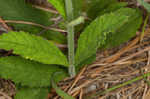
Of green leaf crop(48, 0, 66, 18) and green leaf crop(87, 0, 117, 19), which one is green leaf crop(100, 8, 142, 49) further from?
green leaf crop(48, 0, 66, 18)

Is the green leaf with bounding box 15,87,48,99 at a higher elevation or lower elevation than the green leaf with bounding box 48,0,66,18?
lower

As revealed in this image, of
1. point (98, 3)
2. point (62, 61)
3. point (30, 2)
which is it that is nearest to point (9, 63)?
point (62, 61)

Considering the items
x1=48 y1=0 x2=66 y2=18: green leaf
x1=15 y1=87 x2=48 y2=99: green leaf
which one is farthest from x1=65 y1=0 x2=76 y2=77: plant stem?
x1=15 y1=87 x2=48 y2=99: green leaf

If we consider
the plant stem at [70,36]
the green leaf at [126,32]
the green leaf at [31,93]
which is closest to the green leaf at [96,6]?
the green leaf at [126,32]

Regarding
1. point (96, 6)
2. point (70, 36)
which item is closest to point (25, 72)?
point (70, 36)

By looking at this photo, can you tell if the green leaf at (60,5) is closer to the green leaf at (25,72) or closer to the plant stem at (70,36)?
the plant stem at (70,36)

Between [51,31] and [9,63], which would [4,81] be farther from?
[51,31]

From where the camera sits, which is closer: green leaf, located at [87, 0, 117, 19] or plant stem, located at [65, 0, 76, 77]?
plant stem, located at [65, 0, 76, 77]
